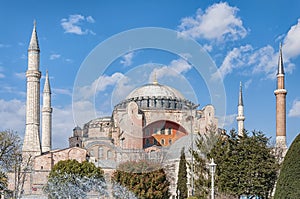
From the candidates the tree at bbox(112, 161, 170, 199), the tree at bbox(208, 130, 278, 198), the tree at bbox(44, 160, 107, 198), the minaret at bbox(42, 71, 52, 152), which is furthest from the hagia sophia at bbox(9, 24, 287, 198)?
the tree at bbox(208, 130, 278, 198)

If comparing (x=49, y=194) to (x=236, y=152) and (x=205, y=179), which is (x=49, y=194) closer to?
(x=205, y=179)

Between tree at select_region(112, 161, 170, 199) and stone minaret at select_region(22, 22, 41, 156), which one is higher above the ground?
stone minaret at select_region(22, 22, 41, 156)

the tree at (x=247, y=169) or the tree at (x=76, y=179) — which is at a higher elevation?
the tree at (x=247, y=169)

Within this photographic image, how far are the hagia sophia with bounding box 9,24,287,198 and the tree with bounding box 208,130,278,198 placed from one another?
10492mm

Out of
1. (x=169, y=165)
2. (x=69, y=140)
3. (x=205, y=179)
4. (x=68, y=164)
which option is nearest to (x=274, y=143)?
(x=169, y=165)

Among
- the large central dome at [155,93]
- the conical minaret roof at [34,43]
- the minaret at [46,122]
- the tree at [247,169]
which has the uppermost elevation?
the conical minaret roof at [34,43]

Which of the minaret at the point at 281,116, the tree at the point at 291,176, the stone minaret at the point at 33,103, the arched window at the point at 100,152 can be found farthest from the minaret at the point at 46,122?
the tree at the point at 291,176

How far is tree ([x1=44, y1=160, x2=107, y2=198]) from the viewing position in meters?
32.9

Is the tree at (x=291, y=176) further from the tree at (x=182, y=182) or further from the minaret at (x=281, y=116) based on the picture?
the minaret at (x=281, y=116)

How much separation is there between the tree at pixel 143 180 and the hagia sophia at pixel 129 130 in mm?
5929

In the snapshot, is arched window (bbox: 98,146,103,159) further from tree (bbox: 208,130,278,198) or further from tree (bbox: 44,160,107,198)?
tree (bbox: 208,130,278,198)

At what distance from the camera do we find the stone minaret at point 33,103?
128ft

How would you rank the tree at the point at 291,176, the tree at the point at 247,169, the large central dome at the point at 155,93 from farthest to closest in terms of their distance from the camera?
the large central dome at the point at 155,93 < the tree at the point at 247,169 < the tree at the point at 291,176

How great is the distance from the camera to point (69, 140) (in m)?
59.7
